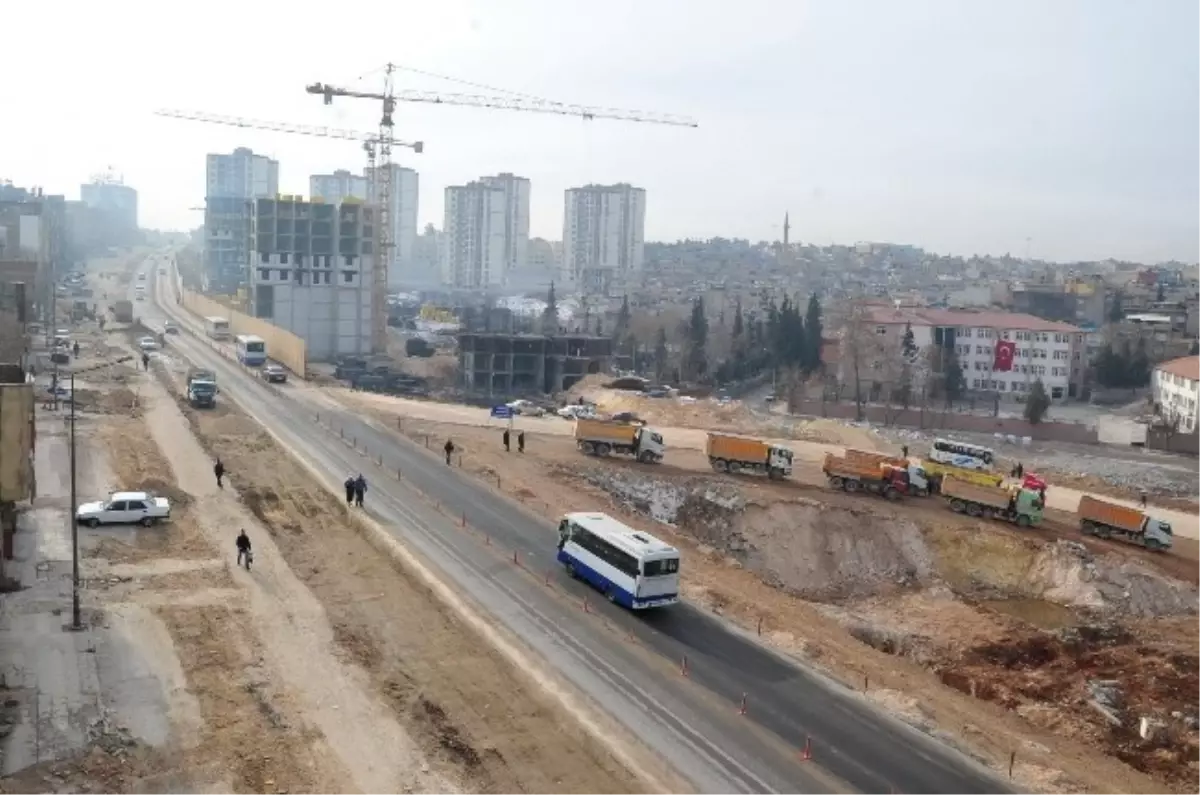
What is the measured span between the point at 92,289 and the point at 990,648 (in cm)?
14073

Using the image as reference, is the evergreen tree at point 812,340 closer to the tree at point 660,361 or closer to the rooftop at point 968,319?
the rooftop at point 968,319

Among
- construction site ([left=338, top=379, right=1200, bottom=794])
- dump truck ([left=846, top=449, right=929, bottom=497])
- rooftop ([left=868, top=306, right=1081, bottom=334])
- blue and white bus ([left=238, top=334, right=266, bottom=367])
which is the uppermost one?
rooftop ([left=868, top=306, right=1081, bottom=334])

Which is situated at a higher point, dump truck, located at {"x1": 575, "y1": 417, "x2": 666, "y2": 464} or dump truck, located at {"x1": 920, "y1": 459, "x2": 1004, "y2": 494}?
dump truck, located at {"x1": 575, "y1": 417, "x2": 666, "y2": 464}

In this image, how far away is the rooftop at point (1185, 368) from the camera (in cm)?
8069

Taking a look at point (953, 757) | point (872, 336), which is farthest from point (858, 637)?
point (872, 336)

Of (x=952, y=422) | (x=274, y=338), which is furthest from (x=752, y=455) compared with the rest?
(x=274, y=338)

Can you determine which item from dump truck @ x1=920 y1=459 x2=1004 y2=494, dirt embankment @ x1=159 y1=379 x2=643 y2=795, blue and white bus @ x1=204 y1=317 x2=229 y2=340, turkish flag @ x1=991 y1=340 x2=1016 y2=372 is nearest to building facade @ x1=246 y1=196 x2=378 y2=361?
blue and white bus @ x1=204 y1=317 x2=229 y2=340

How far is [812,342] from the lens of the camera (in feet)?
343

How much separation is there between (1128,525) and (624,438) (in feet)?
68.4

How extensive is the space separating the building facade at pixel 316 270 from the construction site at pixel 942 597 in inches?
2081

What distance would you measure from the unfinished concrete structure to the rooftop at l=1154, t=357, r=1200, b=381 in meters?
45.6

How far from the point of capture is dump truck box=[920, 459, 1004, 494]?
44250 millimetres

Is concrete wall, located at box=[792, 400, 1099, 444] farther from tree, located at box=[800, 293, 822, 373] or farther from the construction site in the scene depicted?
the construction site

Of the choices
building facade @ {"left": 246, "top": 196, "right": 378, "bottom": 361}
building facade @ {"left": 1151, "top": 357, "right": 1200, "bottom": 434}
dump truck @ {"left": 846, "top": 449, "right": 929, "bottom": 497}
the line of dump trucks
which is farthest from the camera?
building facade @ {"left": 246, "top": 196, "right": 378, "bottom": 361}
